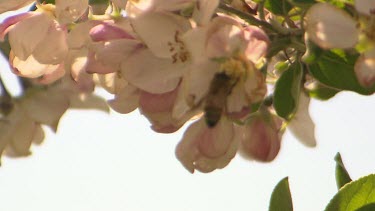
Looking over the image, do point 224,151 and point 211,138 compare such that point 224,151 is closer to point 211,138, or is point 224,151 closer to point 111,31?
point 211,138

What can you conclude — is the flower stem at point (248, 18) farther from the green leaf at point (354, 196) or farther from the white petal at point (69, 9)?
the green leaf at point (354, 196)

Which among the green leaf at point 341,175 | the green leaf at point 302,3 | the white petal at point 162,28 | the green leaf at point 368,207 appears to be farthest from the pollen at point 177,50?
the green leaf at point 341,175

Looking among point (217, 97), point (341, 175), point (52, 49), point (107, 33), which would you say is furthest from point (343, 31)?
point (341, 175)

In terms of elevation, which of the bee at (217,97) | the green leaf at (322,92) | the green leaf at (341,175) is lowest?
the green leaf at (341,175)

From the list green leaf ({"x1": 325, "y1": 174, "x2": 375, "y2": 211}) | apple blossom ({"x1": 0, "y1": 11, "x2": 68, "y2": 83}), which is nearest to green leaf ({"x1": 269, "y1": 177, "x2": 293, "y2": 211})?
green leaf ({"x1": 325, "y1": 174, "x2": 375, "y2": 211})

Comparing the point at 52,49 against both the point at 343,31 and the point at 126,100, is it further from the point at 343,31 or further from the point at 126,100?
the point at 343,31

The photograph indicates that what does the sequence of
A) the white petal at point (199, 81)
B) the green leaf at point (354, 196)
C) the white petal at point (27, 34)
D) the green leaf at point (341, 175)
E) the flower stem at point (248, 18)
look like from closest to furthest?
1. the white petal at point (199, 81)
2. the flower stem at point (248, 18)
3. the white petal at point (27, 34)
4. the green leaf at point (354, 196)
5. the green leaf at point (341, 175)
